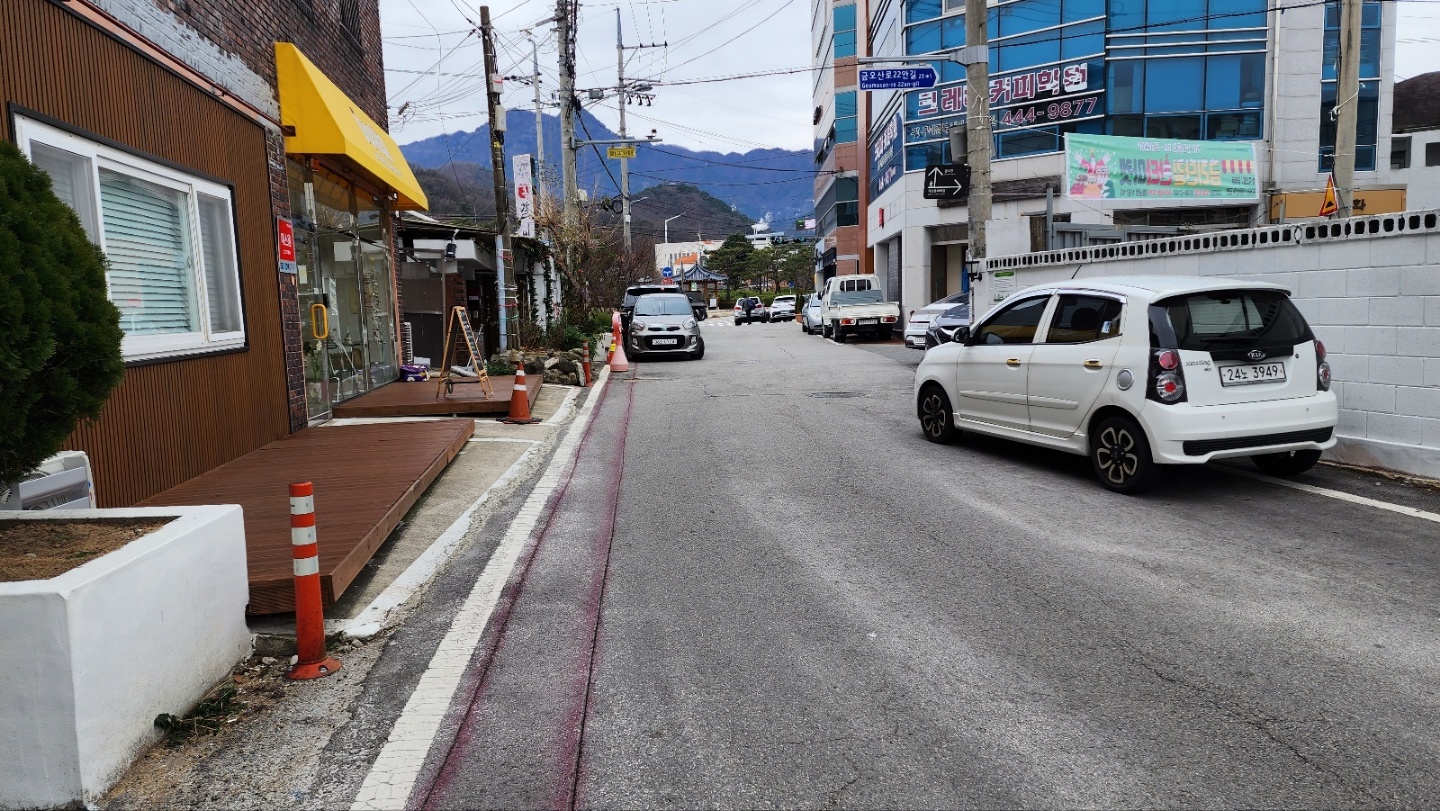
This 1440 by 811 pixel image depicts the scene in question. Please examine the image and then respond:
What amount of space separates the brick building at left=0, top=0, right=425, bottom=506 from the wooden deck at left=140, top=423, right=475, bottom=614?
0.33 m

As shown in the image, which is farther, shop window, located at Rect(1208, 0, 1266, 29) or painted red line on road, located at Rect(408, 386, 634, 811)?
shop window, located at Rect(1208, 0, 1266, 29)

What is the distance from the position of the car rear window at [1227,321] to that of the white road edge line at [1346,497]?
1164 millimetres

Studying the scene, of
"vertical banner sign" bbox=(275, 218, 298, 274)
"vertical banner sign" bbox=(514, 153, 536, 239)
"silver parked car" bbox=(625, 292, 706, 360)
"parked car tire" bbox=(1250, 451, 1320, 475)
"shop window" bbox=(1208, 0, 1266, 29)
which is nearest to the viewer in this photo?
"parked car tire" bbox=(1250, 451, 1320, 475)

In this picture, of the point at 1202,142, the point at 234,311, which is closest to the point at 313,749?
the point at 234,311

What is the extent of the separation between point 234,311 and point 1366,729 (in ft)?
29.1

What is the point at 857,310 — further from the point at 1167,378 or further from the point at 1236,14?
the point at 1167,378

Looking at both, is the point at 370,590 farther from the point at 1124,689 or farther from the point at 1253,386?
the point at 1253,386

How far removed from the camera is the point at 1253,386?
7.05m

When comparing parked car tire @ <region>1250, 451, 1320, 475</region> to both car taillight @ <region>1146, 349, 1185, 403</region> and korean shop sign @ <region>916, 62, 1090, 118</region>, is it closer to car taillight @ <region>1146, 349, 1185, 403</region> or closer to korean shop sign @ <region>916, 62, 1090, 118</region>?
car taillight @ <region>1146, 349, 1185, 403</region>

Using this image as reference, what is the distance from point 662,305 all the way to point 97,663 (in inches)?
800

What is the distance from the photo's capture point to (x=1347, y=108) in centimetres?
1642

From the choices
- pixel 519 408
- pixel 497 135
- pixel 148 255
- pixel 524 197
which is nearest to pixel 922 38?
pixel 524 197

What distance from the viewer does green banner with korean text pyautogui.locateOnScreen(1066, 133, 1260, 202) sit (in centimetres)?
2542

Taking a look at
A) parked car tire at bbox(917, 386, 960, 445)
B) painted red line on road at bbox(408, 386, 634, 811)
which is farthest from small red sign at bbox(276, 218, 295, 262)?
parked car tire at bbox(917, 386, 960, 445)
